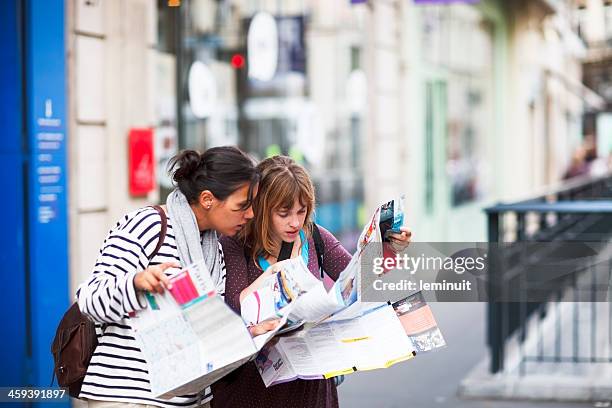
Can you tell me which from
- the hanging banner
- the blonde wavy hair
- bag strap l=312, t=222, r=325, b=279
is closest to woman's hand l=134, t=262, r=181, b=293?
the blonde wavy hair

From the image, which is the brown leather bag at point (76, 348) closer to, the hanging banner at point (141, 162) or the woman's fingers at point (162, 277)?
the woman's fingers at point (162, 277)

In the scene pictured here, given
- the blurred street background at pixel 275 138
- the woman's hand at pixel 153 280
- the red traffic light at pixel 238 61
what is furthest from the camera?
the red traffic light at pixel 238 61

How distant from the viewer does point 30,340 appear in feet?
20.2

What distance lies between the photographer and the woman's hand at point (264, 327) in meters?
3.36

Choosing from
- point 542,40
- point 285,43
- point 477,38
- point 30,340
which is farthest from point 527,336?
point 542,40

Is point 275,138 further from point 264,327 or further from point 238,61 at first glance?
point 264,327

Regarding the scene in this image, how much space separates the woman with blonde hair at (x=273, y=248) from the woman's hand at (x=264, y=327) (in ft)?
0.62

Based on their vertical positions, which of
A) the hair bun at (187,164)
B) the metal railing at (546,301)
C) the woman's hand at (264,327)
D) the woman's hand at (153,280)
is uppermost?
the hair bun at (187,164)

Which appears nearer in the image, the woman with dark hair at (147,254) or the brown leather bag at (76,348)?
the woman with dark hair at (147,254)

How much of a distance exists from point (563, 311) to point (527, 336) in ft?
1.85

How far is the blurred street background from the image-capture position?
6094 millimetres

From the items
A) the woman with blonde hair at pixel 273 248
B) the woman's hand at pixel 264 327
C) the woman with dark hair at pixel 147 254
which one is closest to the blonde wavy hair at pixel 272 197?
the woman with blonde hair at pixel 273 248

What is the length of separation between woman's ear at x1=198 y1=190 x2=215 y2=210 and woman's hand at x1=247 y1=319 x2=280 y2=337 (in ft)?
1.38

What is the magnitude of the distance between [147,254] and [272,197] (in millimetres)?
598
